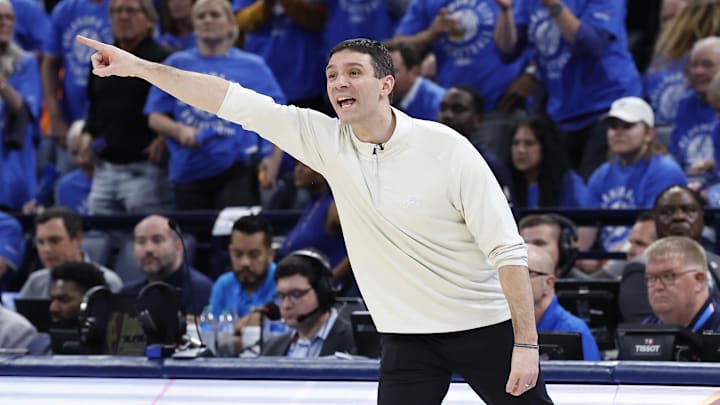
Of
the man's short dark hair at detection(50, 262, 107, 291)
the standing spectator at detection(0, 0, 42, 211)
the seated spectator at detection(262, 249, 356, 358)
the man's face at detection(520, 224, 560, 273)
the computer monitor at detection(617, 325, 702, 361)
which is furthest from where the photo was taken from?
the standing spectator at detection(0, 0, 42, 211)

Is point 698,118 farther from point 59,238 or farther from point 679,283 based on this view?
point 59,238

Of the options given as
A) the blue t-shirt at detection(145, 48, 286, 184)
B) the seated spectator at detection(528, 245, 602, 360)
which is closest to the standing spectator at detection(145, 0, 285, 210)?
the blue t-shirt at detection(145, 48, 286, 184)

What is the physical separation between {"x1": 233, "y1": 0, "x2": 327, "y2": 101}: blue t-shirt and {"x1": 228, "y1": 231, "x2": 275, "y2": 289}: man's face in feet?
7.70

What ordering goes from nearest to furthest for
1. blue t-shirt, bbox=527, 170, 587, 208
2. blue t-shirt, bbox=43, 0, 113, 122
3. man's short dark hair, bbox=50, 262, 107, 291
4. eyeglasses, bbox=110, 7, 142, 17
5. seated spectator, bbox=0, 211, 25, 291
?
man's short dark hair, bbox=50, 262, 107, 291 → blue t-shirt, bbox=527, 170, 587, 208 → seated spectator, bbox=0, 211, 25, 291 → eyeglasses, bbox=110, 7, 142, 17 → blue t-shirt, bbox=43, 0, 113, 122

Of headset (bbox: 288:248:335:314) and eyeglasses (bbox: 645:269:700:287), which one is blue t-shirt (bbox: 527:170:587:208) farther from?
eyeglasses (bbox: 645:269:700:287)

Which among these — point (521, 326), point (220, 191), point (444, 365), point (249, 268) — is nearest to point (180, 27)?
point (220, 191)

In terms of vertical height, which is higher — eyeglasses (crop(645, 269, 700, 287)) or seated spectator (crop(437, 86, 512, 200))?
seated spectator (crop(437, 86, 512, 200))

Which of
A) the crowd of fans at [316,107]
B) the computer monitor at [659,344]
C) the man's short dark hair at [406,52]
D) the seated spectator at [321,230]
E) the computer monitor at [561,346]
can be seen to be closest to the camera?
the computer monitor at [659,344]

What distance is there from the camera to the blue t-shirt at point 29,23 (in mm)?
9562

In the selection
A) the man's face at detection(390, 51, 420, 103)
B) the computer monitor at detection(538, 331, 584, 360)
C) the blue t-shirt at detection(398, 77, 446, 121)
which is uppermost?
the man's face at detection(390, 51, 420, 103)

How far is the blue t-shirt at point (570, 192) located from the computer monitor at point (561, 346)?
271 centimetres

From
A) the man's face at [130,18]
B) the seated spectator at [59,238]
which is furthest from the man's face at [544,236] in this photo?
the man's face at [130,18]

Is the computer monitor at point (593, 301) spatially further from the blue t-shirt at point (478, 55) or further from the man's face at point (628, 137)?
the blue t-shirt at point (478, 55)

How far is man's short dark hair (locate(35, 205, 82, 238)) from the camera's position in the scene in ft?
24.9
